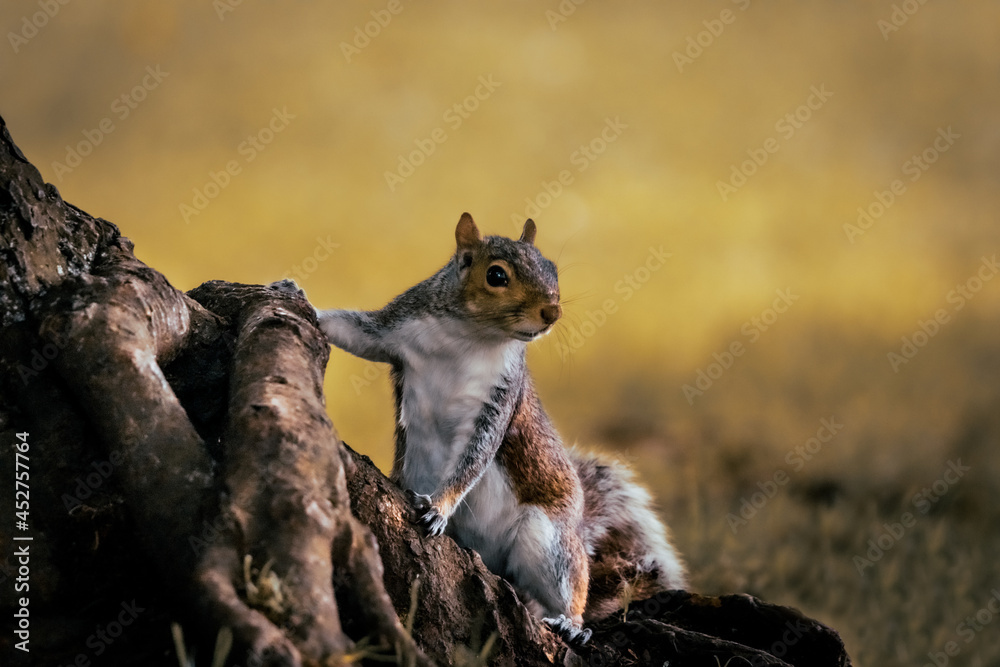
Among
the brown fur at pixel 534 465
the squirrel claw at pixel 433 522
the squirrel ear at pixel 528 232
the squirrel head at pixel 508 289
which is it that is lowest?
the squirrel claw at pixel 433 522

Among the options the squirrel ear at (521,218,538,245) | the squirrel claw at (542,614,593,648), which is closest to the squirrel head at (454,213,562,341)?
the squirrel ear at (521,218,538,245)

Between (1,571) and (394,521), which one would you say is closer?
(1,571)

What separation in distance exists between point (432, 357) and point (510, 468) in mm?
442

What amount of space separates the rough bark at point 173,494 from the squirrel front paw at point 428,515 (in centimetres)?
7

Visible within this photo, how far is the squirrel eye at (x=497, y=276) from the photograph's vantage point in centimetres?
290

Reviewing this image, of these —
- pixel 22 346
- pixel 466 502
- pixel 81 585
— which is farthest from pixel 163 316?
pixel 466 502

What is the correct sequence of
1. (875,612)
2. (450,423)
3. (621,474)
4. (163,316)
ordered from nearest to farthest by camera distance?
(163,316)
(450,423)
(621,474)
(875,612)

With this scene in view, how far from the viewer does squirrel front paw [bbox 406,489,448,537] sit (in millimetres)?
2414

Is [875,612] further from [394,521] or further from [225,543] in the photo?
[225,543]

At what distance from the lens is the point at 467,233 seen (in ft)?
10.00

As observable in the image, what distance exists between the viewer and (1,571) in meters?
1.84

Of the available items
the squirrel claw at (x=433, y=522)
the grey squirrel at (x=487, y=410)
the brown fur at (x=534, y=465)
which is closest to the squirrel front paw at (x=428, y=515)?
the squirrel claw at (x=433, y=522)

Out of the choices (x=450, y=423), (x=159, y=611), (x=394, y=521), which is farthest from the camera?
(x=450, y=423)

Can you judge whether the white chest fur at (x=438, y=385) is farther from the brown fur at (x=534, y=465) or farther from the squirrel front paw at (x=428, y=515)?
the squirrel front paw at (x=428, y=515)
